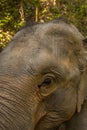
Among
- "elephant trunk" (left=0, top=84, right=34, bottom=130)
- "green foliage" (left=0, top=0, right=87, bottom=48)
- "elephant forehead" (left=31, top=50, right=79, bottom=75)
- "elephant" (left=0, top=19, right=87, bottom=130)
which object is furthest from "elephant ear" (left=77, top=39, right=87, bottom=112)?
"green foliage" (left=0, top=0, right=87, bottom=48)

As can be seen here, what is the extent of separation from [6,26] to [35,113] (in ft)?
35.1

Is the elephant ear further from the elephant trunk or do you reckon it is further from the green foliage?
the green foliage

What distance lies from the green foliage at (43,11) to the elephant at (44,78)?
10278 mm

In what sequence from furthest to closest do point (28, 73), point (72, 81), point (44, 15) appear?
1. point (44, 15)
2. point (72, 81)
3. point (28, 73)

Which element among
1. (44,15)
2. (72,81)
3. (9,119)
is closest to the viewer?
(9,119)

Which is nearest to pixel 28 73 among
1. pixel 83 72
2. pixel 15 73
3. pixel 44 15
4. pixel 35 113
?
pixel 15 73

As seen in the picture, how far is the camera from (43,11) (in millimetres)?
15133

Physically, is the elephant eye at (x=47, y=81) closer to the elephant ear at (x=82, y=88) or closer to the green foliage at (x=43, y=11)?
the elephant ear at (x=82, y=88)

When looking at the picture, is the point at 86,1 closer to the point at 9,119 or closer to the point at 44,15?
the point at 44,15

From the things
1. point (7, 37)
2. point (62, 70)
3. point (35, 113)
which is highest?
point (62, 70)

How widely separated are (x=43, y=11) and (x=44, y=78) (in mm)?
11304

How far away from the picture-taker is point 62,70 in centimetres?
407

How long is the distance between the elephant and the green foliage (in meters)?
10.3

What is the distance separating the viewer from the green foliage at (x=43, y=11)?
14.7 m
